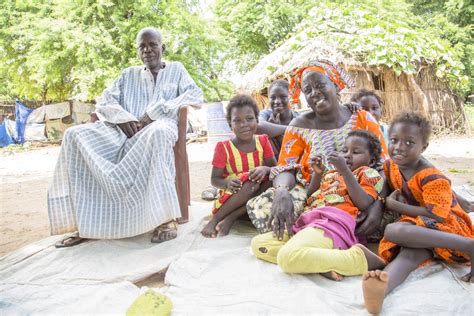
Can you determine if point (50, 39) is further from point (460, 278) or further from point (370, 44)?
point (460, 278)

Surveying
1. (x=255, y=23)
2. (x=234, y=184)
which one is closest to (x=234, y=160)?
(x=234, y=184)

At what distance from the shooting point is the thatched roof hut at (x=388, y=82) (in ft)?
28.7

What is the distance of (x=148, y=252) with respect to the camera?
2.38m

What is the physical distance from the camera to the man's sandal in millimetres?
2543

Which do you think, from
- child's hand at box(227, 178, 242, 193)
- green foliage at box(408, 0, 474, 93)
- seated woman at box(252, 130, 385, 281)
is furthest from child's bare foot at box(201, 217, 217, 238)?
green foliage at box(408, 0, 474, 93)

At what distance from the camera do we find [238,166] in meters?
2.74

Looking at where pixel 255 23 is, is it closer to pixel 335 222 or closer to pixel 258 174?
pixel 258 174

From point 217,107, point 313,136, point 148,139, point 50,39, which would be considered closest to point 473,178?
point 313,136

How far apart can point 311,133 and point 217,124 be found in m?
7.08

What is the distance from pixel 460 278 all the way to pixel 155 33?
2773 millimetres

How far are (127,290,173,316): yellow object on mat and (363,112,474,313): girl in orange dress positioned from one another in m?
0.96

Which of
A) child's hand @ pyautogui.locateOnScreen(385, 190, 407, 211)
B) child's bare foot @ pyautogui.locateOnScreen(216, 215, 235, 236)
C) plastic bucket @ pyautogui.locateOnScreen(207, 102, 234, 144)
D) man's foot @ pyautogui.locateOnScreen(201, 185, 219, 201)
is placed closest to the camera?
child's hand @ pyautogui.locateOnScreen(385, 190, 407, 211)

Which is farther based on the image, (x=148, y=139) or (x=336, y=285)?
(x=148, y=139)

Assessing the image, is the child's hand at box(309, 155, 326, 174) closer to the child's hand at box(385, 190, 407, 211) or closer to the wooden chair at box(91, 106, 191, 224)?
the child's hand at box(385, 190, 407, 211)
